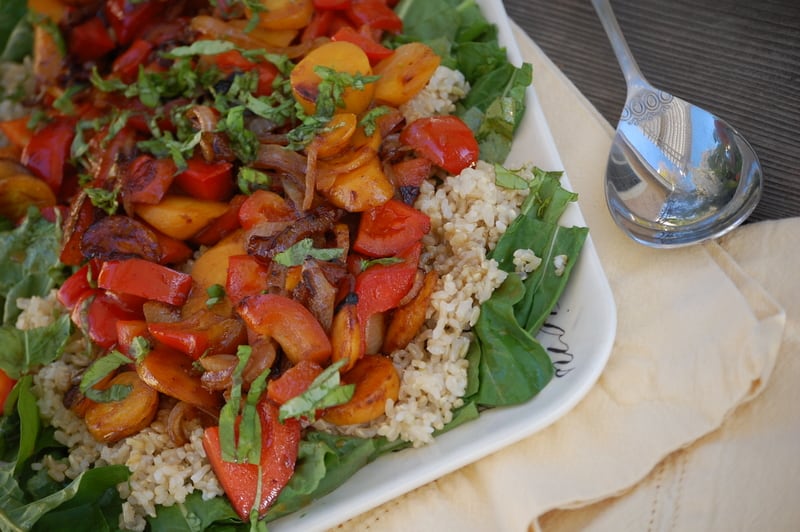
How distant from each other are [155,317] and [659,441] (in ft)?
5.29

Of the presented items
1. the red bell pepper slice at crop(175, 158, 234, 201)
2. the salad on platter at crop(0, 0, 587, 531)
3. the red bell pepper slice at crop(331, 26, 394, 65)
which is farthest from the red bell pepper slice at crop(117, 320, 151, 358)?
the red bell pepper slice at crop(331, 26, 394, 65)

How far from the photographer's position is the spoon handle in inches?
109

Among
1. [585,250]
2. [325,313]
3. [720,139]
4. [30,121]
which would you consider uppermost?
[720,139]

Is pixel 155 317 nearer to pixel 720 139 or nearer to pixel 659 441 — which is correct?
pixel 659 441

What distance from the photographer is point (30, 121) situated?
3.25m

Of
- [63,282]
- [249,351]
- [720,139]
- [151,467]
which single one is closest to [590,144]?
[720,139]

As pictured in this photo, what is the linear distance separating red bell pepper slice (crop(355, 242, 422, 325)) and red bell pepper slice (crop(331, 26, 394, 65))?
0.88 metres

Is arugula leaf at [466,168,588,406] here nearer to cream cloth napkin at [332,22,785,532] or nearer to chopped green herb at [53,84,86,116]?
cream cloth napkin at [332,22,785,532]

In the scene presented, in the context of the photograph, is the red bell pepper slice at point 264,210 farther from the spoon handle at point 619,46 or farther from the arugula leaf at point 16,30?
the arugula leaf at point 16,30

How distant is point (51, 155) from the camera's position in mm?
3094

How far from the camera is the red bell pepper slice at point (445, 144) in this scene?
2.52 meters

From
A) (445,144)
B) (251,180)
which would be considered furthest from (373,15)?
(251,180)

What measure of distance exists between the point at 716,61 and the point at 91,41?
264cm

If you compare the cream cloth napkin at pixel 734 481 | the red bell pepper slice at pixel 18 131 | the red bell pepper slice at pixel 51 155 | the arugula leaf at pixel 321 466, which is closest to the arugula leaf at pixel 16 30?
the red bell pepper slice at pixel 18 131
